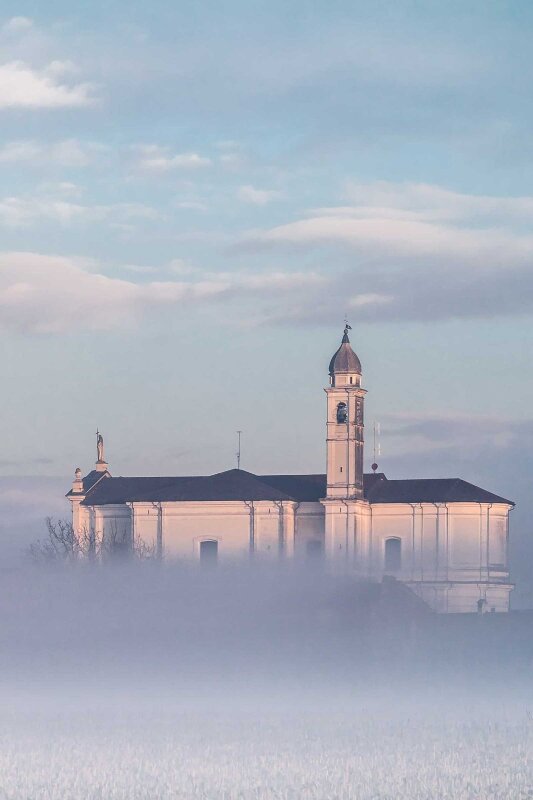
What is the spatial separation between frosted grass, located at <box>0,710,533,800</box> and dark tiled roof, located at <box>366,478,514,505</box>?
58.9 metres

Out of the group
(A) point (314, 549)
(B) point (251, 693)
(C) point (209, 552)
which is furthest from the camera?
(C) point (209, 552)

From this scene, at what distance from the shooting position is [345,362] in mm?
112938

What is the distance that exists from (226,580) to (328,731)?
5950cm

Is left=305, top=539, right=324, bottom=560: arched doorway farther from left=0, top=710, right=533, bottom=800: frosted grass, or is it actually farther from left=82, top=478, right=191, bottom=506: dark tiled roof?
left=0, top=710, right=533, bottom=800: frosted grass

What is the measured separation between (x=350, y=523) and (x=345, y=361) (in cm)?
882

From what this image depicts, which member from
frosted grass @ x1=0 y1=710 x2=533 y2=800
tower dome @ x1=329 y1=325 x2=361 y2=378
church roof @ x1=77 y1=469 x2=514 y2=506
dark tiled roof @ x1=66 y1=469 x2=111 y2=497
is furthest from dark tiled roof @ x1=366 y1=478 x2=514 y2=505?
frosted grass @ x1=0 y1=710 x2=533 y2=800

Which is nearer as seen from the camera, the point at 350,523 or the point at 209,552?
the point at 350,523

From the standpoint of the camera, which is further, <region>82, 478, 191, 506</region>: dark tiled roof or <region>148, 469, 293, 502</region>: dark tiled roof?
<region>82, 478, 191, 506</region>: dark tiled roof

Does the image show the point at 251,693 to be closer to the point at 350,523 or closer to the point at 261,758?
the point at 261,758

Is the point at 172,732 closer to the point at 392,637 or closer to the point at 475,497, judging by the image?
the point at 392,637

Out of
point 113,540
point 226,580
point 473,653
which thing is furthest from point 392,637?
point 113,540

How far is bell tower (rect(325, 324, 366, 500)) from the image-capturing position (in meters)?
111

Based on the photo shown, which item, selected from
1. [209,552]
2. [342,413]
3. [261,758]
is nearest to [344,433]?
[342,413]

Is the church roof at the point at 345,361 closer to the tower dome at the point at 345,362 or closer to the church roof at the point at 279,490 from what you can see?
the tower dome at the point at 345,362
